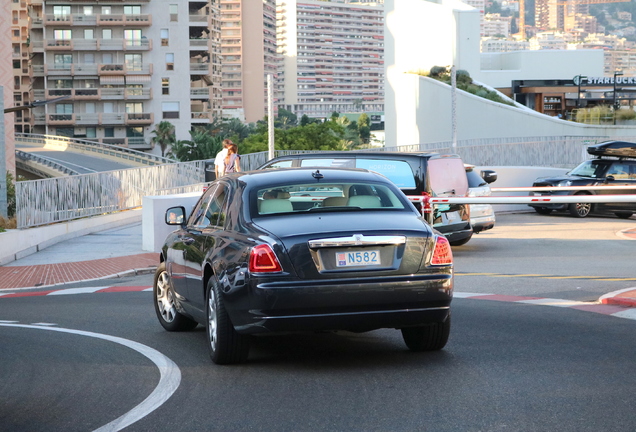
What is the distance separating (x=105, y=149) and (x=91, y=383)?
265 ft

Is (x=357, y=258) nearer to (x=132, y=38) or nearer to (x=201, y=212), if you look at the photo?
(x=201, y=212)

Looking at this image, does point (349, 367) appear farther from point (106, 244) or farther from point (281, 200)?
point (106, 244)

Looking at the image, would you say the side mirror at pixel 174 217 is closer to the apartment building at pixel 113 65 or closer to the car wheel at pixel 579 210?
the car wheel at pixel 579 210

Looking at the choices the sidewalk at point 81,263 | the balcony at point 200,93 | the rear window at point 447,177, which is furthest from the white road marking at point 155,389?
the balcony at point 200,93

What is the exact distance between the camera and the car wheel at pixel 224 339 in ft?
24.3

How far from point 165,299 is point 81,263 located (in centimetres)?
925

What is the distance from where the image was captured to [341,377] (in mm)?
7031

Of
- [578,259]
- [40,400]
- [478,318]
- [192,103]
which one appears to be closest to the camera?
[40,400]

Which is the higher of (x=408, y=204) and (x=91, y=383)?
(x=408, y=204)

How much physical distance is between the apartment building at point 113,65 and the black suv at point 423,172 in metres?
97.0

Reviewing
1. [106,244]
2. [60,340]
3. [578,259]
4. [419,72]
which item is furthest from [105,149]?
[60,340]

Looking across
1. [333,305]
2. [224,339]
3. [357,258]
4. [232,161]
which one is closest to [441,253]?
[357,258]

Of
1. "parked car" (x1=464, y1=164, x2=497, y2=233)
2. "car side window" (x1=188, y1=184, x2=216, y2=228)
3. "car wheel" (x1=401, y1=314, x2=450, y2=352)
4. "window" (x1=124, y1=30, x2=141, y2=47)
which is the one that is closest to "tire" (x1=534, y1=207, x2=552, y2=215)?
"parked car" (x1=464, y1=164, x2=497, y2=233)

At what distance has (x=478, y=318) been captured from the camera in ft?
32.8
